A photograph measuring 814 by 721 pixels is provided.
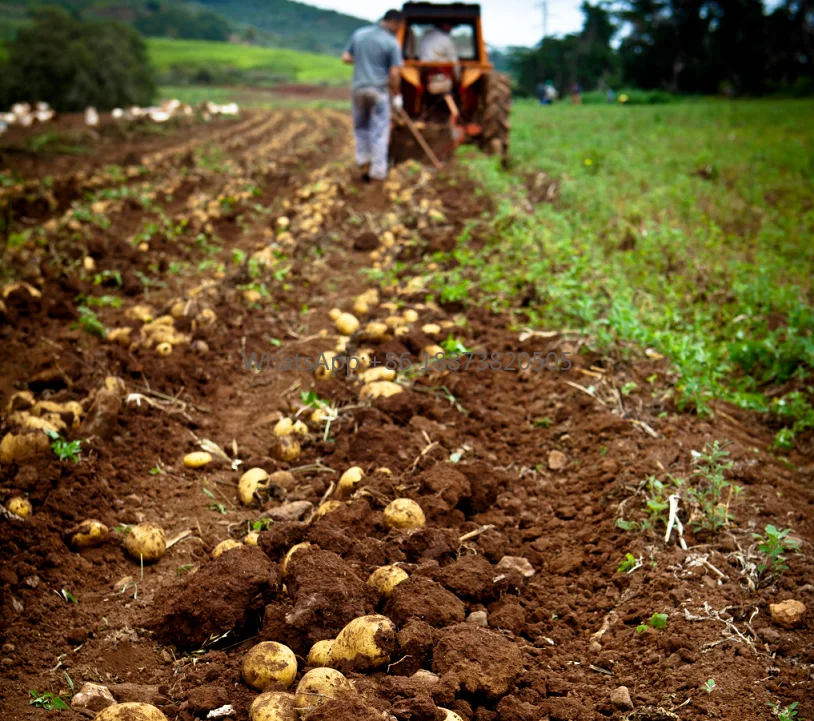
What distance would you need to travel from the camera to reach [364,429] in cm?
317

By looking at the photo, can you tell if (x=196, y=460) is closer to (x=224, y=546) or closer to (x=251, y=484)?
(x=251, y=484)

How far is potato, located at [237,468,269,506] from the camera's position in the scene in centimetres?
284

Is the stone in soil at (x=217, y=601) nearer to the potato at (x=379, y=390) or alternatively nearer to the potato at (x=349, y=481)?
the potato at (x=349, y=481)

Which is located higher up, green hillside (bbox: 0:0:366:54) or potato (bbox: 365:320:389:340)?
green hillside (bbox: 0:0:366:54)

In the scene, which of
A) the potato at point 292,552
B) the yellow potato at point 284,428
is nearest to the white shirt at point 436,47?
the yellow potato at point 284,428

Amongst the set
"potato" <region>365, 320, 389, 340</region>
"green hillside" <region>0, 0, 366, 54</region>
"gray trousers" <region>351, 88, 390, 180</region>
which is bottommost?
"potato" <region>365, 320, 389, 340</region>

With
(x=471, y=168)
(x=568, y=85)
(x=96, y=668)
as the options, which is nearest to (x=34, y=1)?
(x=568, y=85)

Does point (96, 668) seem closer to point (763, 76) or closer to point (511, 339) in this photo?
point (511, 339)

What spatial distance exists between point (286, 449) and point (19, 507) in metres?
1.07

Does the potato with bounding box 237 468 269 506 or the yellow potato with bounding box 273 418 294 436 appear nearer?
the potato with bounding box 237 468 269 506

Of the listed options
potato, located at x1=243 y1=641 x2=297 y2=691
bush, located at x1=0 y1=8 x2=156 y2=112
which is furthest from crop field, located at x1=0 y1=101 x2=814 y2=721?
bush, located at x1=0 y1=8 x2=156 y2=112

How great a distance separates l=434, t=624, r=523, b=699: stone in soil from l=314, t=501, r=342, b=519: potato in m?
0.76

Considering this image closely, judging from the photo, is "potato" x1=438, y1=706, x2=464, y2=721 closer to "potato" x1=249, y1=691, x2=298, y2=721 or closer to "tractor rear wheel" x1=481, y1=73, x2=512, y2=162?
"potato" x1=249, y1=691, x2=298, y2=721

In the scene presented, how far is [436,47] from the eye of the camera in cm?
1002
